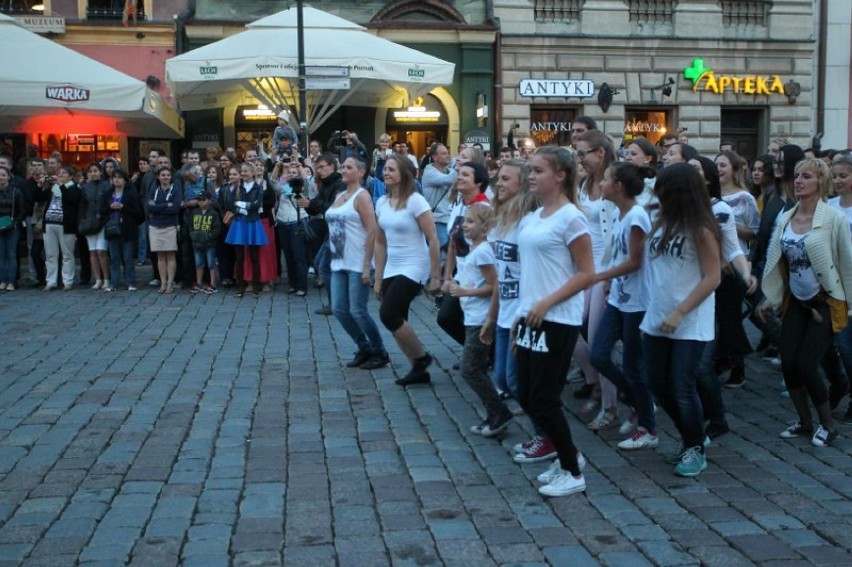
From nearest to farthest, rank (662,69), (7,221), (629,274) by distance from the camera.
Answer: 1. (629,274)
2. (7,221)
3. (662,69)

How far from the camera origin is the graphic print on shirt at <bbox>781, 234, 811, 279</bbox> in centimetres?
686

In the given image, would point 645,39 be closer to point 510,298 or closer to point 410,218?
point 410,218

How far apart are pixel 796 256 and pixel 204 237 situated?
958 centimetres

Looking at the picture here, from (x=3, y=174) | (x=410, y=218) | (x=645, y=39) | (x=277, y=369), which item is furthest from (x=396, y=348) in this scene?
(x=645, y=39)

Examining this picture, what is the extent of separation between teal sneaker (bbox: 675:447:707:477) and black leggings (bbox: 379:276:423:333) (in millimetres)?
2939

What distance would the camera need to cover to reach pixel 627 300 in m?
6.58

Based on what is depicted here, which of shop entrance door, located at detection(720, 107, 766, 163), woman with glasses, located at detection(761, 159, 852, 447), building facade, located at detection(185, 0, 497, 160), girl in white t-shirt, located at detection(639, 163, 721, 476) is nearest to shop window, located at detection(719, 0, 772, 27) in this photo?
shop entrance door, located at detection(720, 107, 766, 163)

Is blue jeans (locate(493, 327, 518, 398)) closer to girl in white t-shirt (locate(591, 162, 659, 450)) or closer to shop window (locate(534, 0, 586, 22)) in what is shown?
girl in white t-shirt (locate(591, 162, 659, 450))

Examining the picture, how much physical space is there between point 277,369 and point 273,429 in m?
2.16

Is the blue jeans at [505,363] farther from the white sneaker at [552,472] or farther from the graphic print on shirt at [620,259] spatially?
the white sneaker at [552,472]

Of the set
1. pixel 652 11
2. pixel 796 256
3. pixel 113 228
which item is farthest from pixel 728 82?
pixel 796 256

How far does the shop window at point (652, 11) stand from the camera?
24.3 meters

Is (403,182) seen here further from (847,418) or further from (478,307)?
(847,418)

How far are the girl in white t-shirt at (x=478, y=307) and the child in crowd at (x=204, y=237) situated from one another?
8.00m
